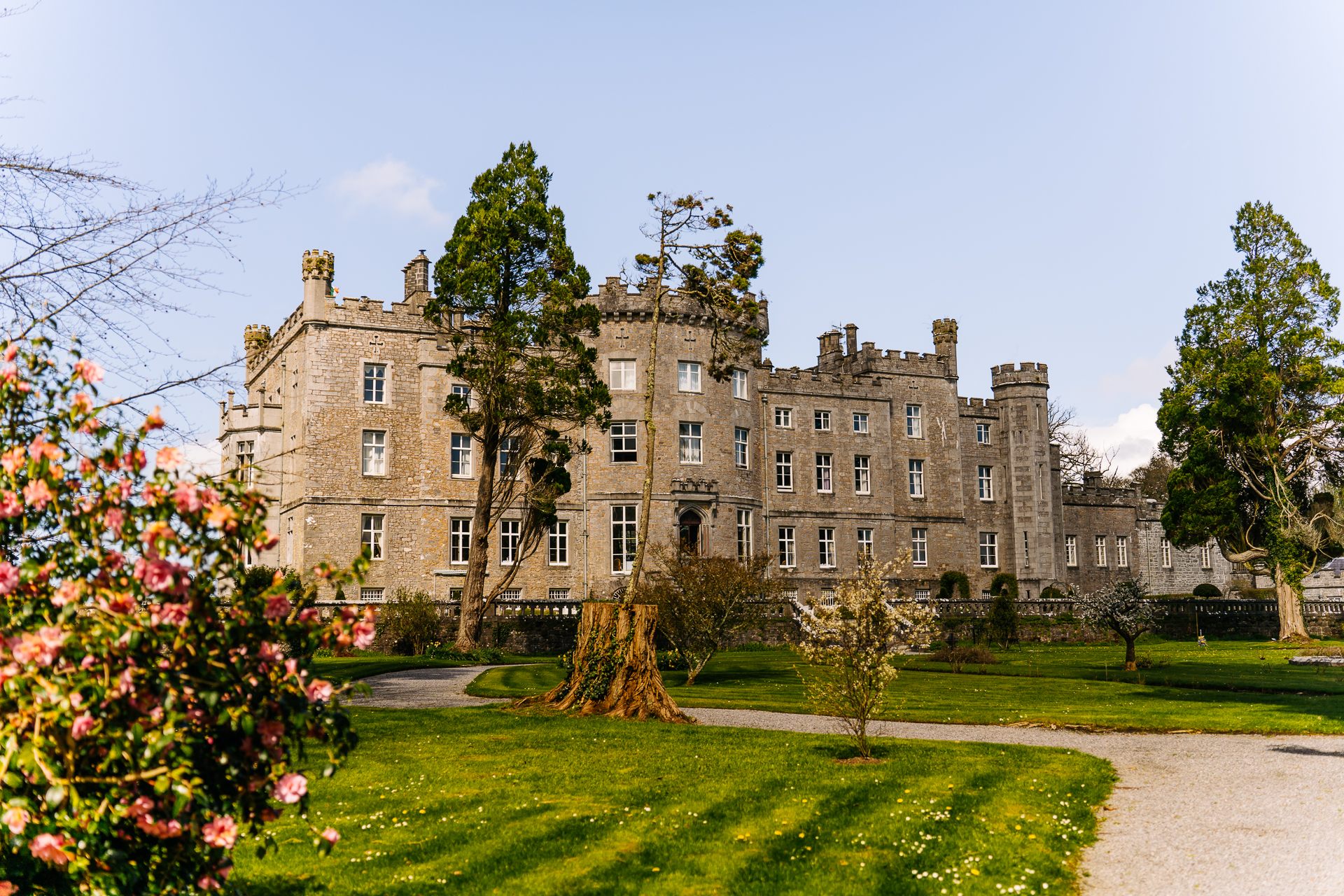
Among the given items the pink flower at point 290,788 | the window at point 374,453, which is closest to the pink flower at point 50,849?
the pink flower at point 290,788

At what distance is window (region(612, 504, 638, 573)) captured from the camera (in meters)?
38.4

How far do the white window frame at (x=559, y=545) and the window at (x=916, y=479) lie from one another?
17.2 meters

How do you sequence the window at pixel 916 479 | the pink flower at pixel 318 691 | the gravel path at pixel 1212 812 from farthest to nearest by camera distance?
the window at pixel 916 479 < the gravel path at pixel 1212 812 < the pink flower at pixel 318 691

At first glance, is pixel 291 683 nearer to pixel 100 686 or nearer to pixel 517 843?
pixel 100 686

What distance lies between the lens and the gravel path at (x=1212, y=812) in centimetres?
723

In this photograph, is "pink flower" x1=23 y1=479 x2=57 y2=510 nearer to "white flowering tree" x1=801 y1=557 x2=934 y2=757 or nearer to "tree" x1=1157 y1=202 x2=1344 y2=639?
"white flowering tree" x1=801 y1=557 x2=934 y2=757

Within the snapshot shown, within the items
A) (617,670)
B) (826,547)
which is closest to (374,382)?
(826,547)

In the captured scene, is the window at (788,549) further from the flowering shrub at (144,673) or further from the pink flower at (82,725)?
the pink flower at (82,725)

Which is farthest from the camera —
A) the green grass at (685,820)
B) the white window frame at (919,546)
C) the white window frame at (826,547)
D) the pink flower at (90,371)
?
the white window frame at (919,546)

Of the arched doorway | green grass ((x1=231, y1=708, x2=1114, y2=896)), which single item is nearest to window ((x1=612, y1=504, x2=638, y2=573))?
the arched doorway

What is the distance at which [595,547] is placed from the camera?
38.6 metres

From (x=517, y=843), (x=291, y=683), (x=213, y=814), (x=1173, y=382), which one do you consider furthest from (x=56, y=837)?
(x=1173, y=382)

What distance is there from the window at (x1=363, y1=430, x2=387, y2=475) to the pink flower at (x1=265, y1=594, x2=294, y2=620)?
34.7 m

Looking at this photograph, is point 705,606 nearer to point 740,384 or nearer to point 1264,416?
point 740,384
